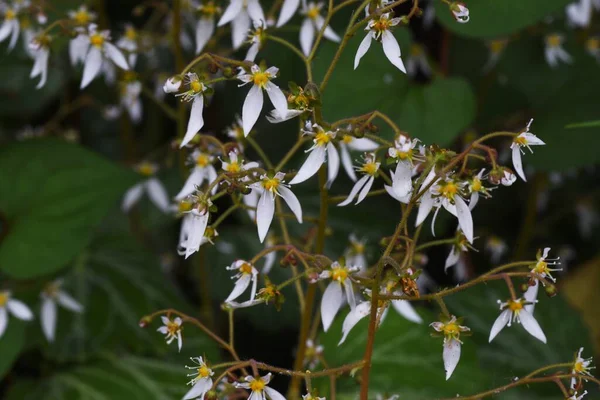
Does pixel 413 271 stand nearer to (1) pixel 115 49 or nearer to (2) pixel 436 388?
(2) pixel 436 388

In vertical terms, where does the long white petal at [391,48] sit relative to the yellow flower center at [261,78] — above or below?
above

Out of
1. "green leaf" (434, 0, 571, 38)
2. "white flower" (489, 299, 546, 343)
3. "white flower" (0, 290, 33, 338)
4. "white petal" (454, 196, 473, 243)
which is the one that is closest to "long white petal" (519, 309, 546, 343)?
"white flower" (489, 299, 546, 343)

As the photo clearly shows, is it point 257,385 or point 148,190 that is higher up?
point 257,385

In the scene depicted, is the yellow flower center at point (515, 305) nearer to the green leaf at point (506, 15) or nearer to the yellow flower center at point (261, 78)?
the yellow flower center at point (261, 78)

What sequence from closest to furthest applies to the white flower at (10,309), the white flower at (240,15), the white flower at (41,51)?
the white flower at (240,15) < the white flower at (41,51) < the white flower at (10,309)

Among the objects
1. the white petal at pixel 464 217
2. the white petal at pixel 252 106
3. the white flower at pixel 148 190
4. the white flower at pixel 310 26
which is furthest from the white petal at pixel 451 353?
the white flower at pixel 148 190

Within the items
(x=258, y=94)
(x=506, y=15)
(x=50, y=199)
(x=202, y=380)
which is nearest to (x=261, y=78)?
(x=258, y=94)

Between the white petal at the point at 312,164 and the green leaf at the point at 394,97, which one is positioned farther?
the green leaf at the point at 394,97

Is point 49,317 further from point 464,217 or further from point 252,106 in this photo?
point 464,217
